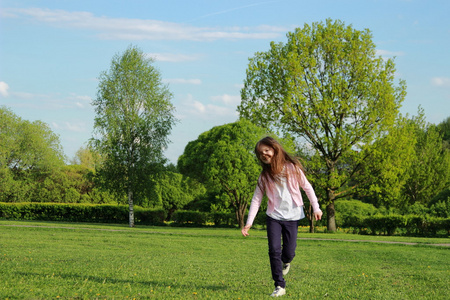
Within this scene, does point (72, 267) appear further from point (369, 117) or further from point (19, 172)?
point (19, 172)

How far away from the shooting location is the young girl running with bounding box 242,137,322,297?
274 inches

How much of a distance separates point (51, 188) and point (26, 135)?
7.11 meters

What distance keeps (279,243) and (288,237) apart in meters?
0.18

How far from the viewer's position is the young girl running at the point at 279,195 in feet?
22.8

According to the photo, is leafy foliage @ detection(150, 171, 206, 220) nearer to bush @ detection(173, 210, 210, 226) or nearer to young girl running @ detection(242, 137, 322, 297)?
bush @ detection(173, 210, 210, 226)

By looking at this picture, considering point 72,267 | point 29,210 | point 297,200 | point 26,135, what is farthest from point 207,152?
point 297,200

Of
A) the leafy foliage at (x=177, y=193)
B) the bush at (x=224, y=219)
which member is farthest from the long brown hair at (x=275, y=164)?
the leafy foliage at (x=177, y=193)

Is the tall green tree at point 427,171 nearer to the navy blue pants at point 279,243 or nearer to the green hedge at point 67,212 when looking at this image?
the green hedge at point 67,212

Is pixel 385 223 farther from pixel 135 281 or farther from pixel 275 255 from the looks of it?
pixel 275 255

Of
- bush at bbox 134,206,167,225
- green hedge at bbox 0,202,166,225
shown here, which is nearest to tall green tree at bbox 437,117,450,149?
bush at bbox 134,206,167,225

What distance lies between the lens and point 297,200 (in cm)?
706

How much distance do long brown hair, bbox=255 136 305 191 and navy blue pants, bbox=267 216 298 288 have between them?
1.93 ft

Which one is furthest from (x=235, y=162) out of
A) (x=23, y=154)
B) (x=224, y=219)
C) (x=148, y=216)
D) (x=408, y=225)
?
(x=23, y=154)

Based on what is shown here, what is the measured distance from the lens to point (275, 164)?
7.04 m
